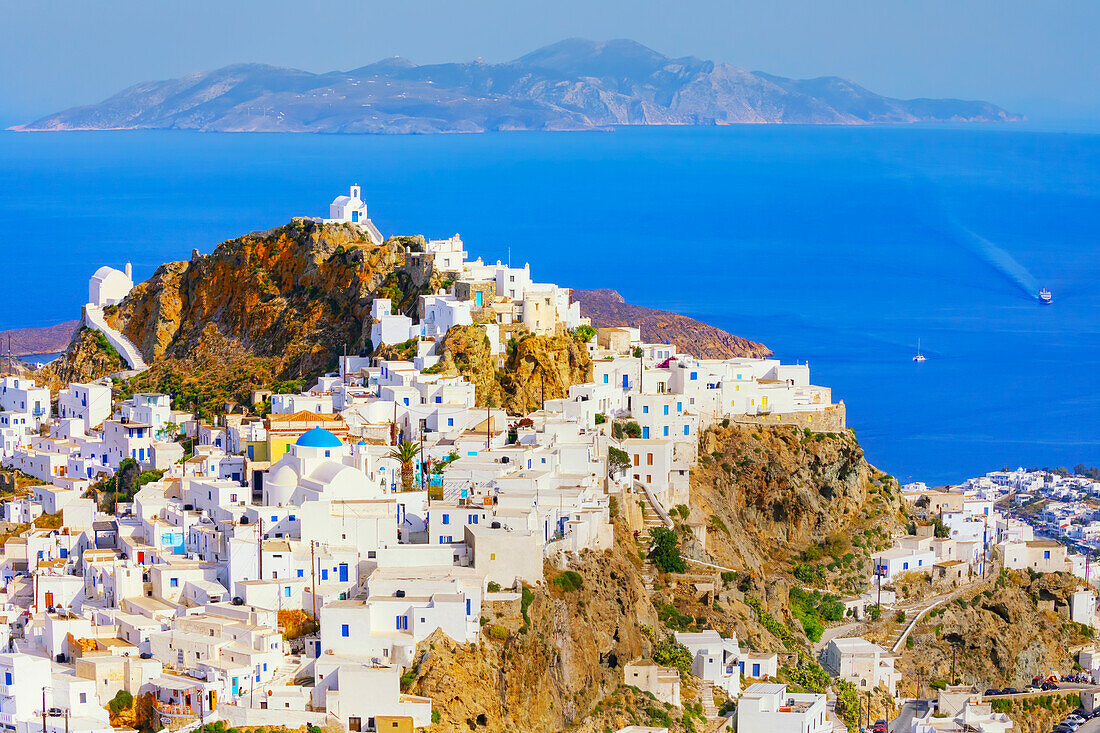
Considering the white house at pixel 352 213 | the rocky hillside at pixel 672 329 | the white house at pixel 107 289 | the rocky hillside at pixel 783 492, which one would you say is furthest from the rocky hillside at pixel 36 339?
the rocky hillside at pixel 783 492

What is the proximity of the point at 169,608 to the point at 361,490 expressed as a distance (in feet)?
18.3

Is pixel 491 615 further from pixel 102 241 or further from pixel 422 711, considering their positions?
pixel 102 241

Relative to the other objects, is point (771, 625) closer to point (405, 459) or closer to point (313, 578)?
point (405, 459)

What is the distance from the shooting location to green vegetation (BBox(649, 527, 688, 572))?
51.9 metres

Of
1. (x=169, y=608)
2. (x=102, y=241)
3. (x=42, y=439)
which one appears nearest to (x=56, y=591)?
(x=169, y=608)

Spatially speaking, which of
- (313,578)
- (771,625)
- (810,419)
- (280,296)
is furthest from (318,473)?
(280,296)

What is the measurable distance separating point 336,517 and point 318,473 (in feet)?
7.34

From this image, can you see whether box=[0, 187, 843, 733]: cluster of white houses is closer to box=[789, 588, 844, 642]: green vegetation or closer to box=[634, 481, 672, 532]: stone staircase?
box=[634, 481, 672, 532]: stone staircase

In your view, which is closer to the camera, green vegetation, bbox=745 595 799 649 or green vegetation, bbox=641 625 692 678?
green vegetation, bbox=641 625 692 678

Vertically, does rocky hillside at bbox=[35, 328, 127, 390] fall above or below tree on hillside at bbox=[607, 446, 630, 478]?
above

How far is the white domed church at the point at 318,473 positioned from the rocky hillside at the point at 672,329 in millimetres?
69582

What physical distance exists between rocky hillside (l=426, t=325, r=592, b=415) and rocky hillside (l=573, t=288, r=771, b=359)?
2225 inches

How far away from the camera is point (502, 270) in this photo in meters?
65.7

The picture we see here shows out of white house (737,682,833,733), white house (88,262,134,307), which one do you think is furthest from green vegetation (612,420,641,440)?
white house (88,262,134,307)
